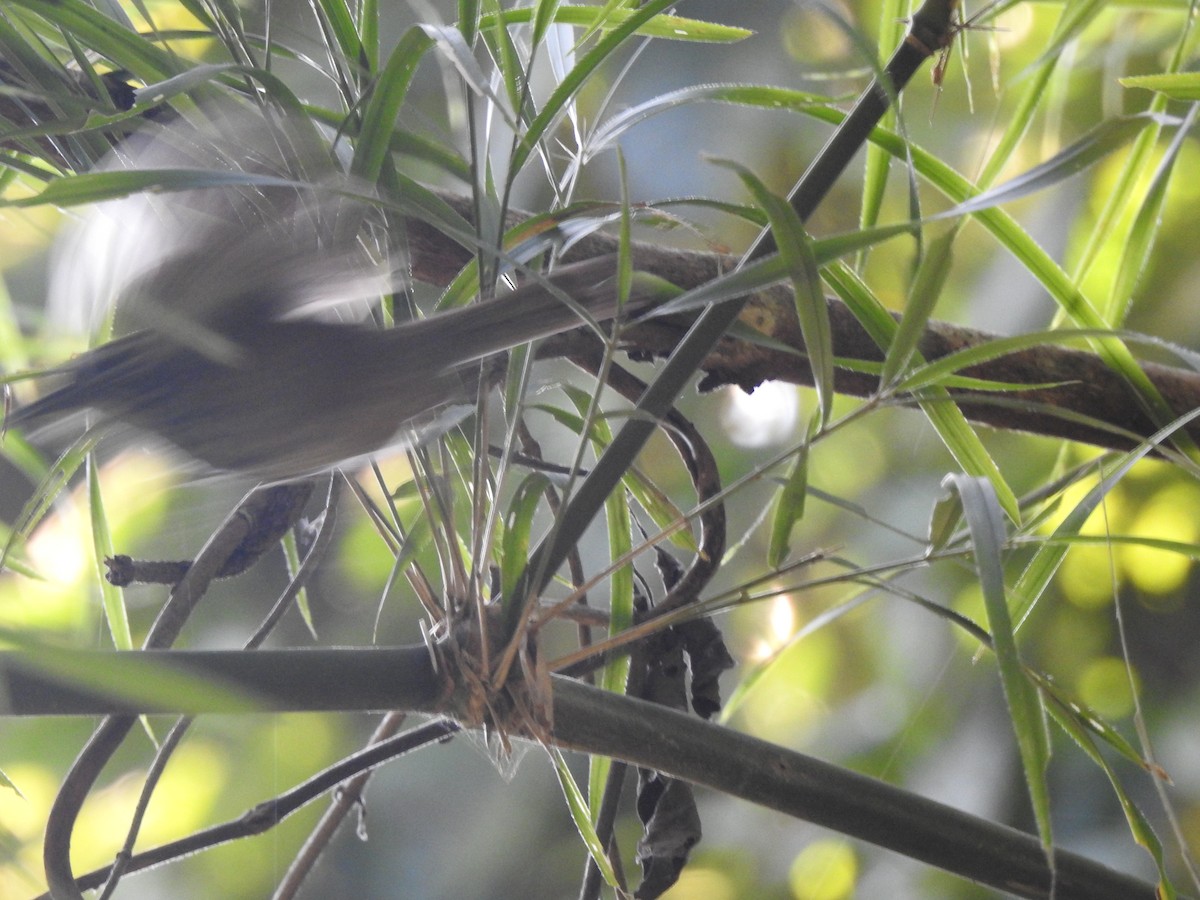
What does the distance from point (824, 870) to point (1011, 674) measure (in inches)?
33.7

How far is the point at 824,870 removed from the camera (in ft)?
3.30

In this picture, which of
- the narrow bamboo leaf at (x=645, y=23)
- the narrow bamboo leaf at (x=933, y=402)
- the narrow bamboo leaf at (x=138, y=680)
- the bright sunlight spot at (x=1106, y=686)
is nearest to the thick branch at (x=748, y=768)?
the narrow bamboo leaf at (x=138, y=680)

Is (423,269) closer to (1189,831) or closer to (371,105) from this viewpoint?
(371,105)

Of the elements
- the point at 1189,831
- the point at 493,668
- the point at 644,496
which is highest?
the point at 1189,831

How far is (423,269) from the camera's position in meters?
0.44

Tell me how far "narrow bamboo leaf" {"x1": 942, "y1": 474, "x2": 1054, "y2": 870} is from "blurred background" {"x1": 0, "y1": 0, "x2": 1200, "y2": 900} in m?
0.73

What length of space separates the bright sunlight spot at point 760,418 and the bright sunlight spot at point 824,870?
18.1 inches

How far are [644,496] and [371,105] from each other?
0.20 m

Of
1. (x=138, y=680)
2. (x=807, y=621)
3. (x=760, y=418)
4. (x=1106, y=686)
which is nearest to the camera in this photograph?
(x=138, y=680)

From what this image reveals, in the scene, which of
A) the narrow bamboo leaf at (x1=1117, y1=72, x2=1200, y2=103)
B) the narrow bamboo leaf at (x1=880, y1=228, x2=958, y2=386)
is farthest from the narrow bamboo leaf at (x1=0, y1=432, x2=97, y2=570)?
the narrow bamboo leaf at (x1=1117, y1=72, x2=1200, y2=103)

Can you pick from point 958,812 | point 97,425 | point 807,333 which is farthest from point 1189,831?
point 97,425

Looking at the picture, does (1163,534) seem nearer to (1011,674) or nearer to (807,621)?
(807,621)

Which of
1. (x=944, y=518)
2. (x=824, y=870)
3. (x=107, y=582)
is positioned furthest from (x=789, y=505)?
(x=824, y=870)

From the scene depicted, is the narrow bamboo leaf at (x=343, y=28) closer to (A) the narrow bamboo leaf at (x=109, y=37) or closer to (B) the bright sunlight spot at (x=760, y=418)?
(A) the narrow bamboo leaf at (x=109, y=37)
